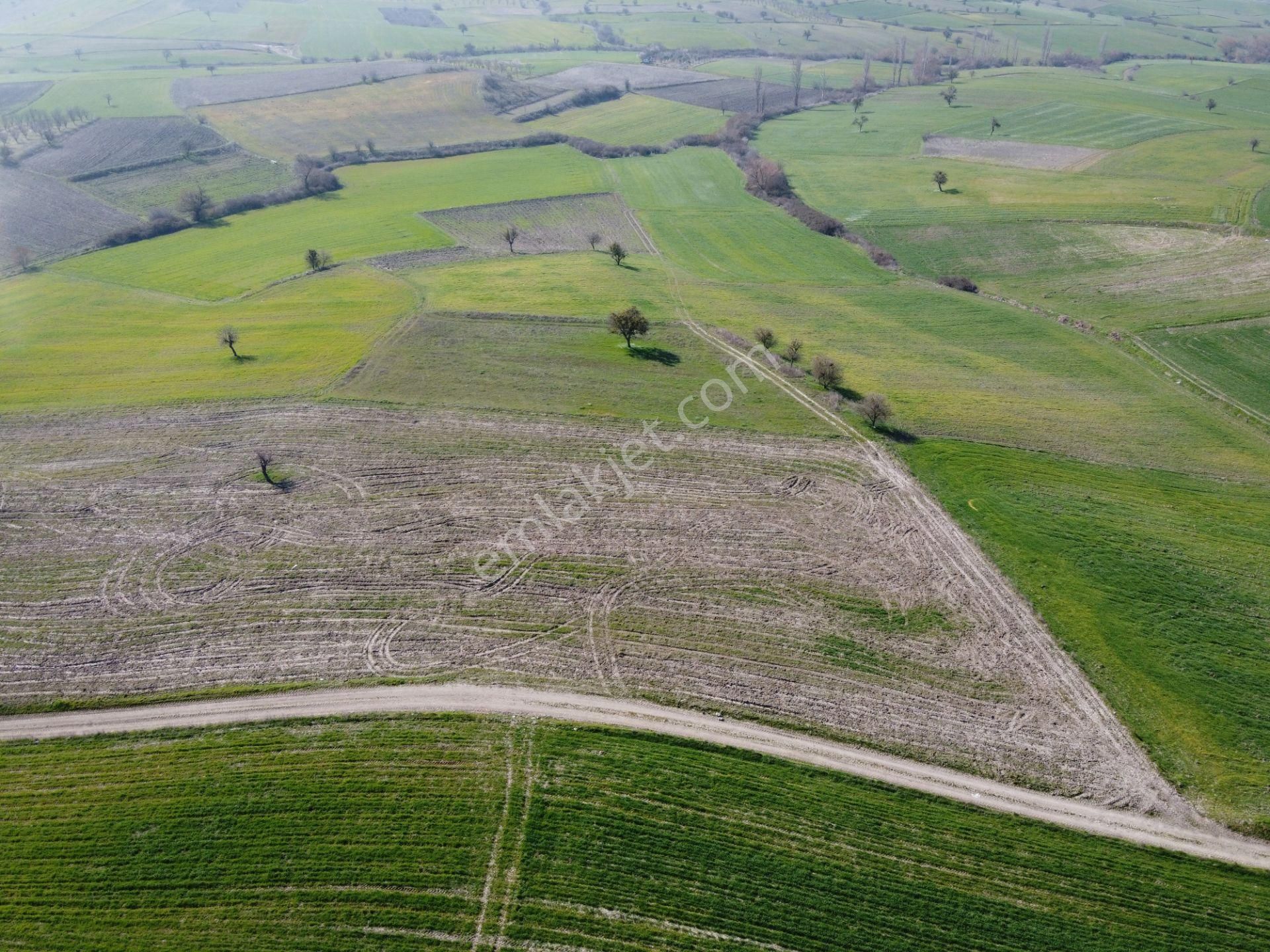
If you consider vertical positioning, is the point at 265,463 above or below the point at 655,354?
below

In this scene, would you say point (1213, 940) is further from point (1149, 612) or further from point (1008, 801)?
point (1149, 612)

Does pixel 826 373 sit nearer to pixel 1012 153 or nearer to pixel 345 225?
pixel 345 225

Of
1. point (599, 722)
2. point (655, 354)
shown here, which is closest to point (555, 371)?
point (655, 354)

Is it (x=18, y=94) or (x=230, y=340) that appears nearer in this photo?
(x=230, y=340)

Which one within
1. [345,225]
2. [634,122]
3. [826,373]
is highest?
[634,122]

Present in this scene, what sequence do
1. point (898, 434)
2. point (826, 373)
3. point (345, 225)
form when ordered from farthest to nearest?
point (345, 225)
point (826, 373)
point (898, 434)

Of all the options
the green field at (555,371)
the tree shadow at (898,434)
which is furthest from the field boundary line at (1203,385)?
the green field at (555,371)
